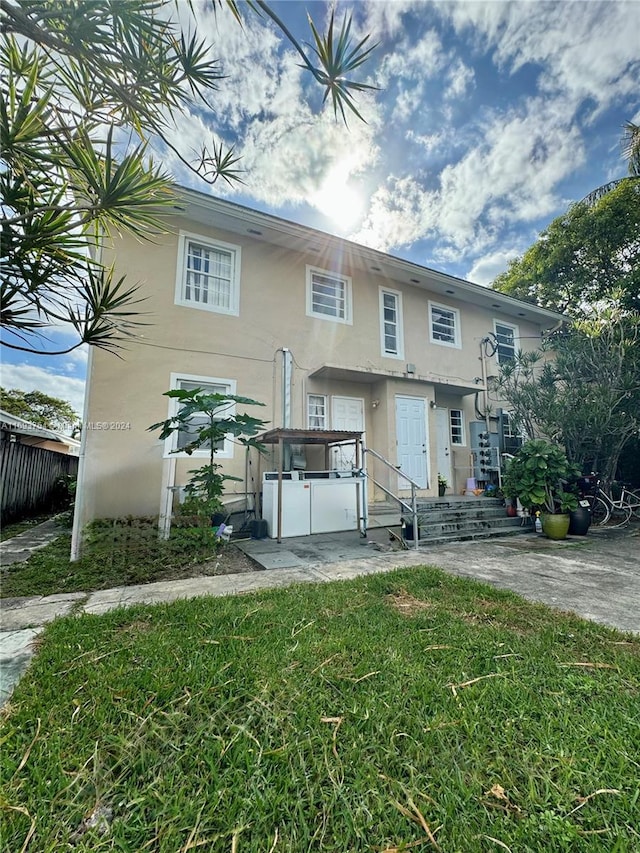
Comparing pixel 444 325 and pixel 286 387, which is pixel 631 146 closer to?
pixel 444 325

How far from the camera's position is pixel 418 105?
6.11m

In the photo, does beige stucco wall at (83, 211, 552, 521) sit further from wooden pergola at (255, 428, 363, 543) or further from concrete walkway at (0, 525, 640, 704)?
concrete walkway at (0, 525, 640, 704)

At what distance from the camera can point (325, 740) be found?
1587 mm

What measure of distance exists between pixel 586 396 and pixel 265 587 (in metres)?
9.04

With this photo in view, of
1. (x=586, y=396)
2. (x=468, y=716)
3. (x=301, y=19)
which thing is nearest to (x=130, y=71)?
(x=301, y=19)

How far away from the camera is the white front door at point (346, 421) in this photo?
864cm

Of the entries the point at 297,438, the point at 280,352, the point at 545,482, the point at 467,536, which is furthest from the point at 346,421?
the point at 545,482

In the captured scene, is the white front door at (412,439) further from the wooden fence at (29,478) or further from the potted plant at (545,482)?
the wooden fence at (29,478)

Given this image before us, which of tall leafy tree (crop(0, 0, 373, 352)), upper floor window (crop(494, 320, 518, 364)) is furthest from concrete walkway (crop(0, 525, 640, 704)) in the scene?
upper floor window (crop(494, 320, 518, 364))

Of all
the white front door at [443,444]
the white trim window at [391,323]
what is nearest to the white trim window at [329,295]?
the white trim window at [391,323]

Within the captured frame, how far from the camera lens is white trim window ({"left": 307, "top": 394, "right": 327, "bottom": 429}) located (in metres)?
8.72

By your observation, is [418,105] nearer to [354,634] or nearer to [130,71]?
[130,71]

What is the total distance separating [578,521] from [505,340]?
6.88 m

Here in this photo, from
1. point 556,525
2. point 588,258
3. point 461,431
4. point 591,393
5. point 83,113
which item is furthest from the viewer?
point 588,258
